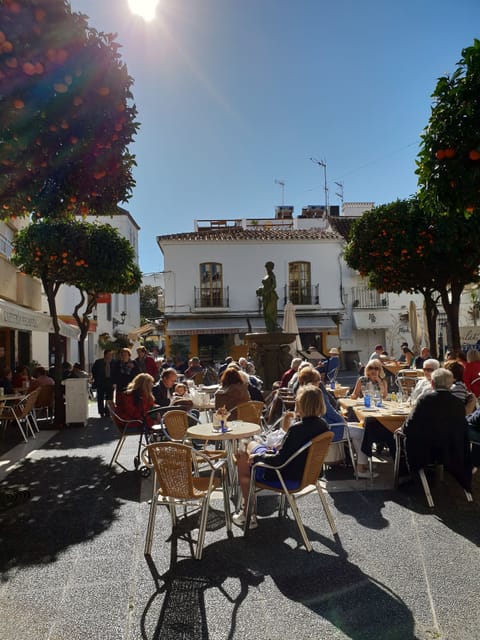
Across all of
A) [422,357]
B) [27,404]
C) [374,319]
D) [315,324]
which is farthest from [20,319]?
[374,319]

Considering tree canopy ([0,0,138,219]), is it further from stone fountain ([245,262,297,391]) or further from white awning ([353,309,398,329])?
white awning ([353,309,398,329])

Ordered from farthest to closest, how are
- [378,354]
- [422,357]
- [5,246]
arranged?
[5,246], [378,354], [422,357]

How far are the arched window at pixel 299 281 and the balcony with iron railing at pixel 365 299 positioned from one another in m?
2.53

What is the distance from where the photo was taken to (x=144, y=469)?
6.11 meters

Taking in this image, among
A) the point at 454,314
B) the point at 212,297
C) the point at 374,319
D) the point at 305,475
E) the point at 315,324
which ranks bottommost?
the point at 305,475

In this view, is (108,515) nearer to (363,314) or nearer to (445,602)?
(445,602)

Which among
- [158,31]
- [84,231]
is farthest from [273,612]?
[84,231]

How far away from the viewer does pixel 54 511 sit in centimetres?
489

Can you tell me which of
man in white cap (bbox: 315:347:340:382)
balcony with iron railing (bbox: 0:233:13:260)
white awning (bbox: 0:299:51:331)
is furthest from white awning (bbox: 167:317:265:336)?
white awning (bbox: 0:299:51:331)

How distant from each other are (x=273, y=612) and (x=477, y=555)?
1631mm

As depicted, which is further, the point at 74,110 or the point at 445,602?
the point at 74,110

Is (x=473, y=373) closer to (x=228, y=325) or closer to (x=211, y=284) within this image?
(x=228, y=325)

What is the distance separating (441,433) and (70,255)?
916 cm

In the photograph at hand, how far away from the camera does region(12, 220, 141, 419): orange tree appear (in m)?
11.2
